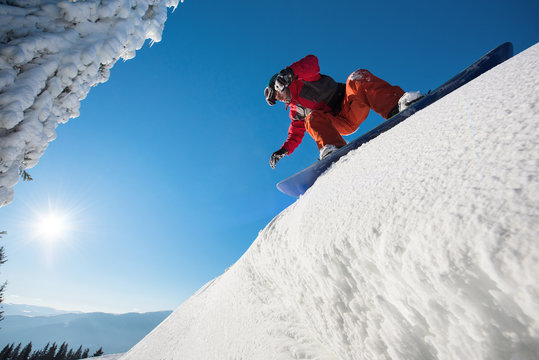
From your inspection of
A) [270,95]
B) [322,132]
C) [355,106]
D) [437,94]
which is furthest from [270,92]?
[437,94]

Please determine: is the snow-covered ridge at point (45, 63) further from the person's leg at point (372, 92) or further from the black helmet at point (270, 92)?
the person's leg at point (372, 92)

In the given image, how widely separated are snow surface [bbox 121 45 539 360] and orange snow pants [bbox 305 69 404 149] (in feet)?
3.24

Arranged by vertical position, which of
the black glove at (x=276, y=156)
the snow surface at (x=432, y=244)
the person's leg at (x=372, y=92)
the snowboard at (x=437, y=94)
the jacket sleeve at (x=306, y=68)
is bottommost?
the snow surface at (x=432, y=244)

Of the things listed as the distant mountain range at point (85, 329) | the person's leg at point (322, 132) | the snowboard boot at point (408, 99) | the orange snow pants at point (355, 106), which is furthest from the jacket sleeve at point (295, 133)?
the distant mountain range at point (85, 329)

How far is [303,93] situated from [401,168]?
239cm

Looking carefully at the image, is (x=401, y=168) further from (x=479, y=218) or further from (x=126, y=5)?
(x=126, y=5)

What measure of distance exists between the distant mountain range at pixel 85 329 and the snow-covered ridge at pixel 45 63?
17041 centimetres

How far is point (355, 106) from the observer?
256cm

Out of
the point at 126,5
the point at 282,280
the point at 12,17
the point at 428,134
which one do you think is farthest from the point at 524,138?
the point at 126,5

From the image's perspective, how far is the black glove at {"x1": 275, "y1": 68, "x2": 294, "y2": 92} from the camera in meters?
2.56

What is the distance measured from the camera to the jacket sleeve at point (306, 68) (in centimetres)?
268

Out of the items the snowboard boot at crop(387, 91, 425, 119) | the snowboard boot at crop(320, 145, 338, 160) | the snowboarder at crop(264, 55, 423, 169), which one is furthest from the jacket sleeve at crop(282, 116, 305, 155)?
the snowboard boot at crop(387, 91, 425, 119)

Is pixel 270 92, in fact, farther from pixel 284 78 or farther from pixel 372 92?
pixel 372 92

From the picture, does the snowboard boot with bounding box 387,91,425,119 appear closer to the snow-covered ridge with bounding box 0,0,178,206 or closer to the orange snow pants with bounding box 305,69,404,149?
the orange snow pants with bounding box 305,69,404,149
